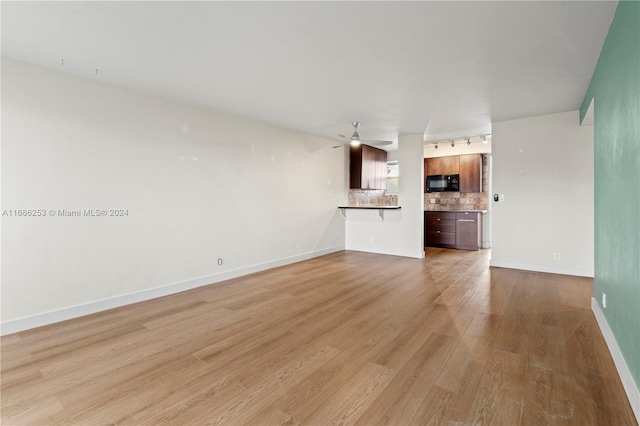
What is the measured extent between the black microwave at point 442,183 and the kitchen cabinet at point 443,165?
101 mm

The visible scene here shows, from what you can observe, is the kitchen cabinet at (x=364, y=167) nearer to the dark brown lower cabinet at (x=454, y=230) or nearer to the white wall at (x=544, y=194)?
the dark brown lower cabinet at (x=454, y=230)

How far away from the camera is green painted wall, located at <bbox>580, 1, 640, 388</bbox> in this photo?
1.71 metres

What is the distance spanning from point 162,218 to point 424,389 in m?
3.38

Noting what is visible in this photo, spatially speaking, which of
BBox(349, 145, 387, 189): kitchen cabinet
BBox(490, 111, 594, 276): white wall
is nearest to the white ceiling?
BBox(490, 111, 594, 276): white wall

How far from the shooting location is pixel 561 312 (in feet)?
10.2

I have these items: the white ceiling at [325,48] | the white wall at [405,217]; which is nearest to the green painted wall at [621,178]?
the white ceiling at [325,48]

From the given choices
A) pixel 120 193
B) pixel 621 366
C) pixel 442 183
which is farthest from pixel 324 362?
pixel 442 183

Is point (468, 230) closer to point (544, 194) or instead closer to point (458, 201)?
point (458, 201)

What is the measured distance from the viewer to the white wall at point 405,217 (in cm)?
612

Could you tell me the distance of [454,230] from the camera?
722 cm

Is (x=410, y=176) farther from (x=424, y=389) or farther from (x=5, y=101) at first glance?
(x=5, y=101)

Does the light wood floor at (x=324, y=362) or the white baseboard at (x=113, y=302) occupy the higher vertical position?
the white baseboard at (x=113, y=302)

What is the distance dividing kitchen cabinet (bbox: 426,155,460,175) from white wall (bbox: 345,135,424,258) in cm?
187

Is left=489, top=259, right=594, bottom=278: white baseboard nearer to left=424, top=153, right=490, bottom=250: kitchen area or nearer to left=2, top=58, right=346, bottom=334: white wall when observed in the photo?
left=424, top=153, right=490, bottom=250: kitchen area
